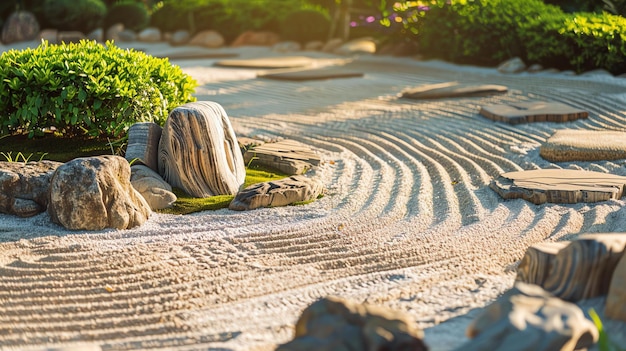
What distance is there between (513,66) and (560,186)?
7017 mm

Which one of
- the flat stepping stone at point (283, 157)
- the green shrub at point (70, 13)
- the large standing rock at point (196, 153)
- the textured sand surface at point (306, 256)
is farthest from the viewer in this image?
the green shrub at point (70, 13)

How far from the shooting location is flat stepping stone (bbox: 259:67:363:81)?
39.2ft

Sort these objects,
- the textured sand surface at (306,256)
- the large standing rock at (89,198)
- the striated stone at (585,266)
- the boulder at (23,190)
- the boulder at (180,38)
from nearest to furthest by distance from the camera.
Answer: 1. the striated stone at (585,266)
2. the textured sand surface at (306,256)
3. the large standing rock at (89,198)
4. the boulder at (23,190)
5. the boulder at (180,38)

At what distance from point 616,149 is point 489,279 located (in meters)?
3.14

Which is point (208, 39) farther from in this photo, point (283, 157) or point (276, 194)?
point (276, 194)

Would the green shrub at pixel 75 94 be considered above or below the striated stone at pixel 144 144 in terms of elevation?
above

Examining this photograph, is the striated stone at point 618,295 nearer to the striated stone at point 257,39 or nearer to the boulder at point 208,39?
the striated stone at point 257,39

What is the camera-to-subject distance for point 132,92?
615 centimetres

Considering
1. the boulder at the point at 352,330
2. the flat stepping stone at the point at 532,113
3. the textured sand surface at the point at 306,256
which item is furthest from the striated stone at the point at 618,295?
the flat stepping stone at the point at 532,113

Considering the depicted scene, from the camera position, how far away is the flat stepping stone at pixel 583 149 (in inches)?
261

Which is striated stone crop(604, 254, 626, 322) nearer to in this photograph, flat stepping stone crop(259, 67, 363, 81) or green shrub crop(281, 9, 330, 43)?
flat stepping stone crop(259, 67, 363, 81)

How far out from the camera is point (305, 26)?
17.6 m

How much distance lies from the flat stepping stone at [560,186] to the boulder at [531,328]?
259 cm

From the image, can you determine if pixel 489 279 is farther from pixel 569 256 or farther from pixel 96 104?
pixel 96 104
